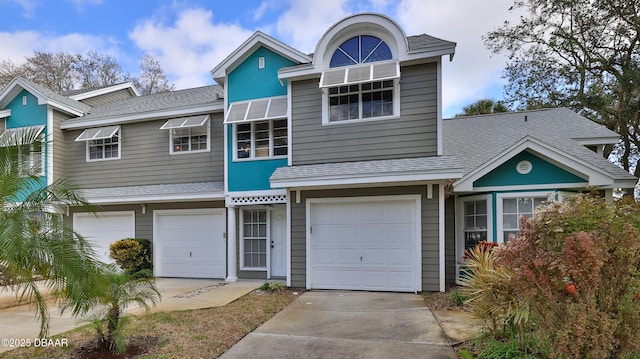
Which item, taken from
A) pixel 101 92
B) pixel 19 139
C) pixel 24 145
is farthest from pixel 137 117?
pixel 24 145

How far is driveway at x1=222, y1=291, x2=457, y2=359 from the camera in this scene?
4.53 m

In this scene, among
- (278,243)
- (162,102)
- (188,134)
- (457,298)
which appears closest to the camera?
(457,298)

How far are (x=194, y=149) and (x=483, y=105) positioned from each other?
1439 cm

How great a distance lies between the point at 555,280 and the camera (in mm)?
3398

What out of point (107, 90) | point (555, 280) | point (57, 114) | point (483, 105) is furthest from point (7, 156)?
point (483, 105)

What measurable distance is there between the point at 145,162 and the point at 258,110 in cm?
464

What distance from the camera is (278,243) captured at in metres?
10.1

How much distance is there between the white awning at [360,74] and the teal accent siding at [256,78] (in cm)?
153

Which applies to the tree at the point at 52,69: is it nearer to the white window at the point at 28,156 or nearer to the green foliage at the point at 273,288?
the white window at the point at 28,156

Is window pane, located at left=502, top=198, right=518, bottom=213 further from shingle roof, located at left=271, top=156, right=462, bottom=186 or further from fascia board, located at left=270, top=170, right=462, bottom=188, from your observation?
fascia board, located at left=270, top=170, right=462, bottom=188

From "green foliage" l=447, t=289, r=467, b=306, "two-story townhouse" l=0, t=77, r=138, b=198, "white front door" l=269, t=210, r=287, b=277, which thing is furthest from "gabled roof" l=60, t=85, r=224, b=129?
"green foliage" l=447, t=289, r=467, b=306

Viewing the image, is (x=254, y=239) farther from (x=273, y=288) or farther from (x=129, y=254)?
(x=129, y=254)

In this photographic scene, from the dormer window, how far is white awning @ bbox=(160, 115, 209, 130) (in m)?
4.09

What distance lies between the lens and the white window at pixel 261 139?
964cm
